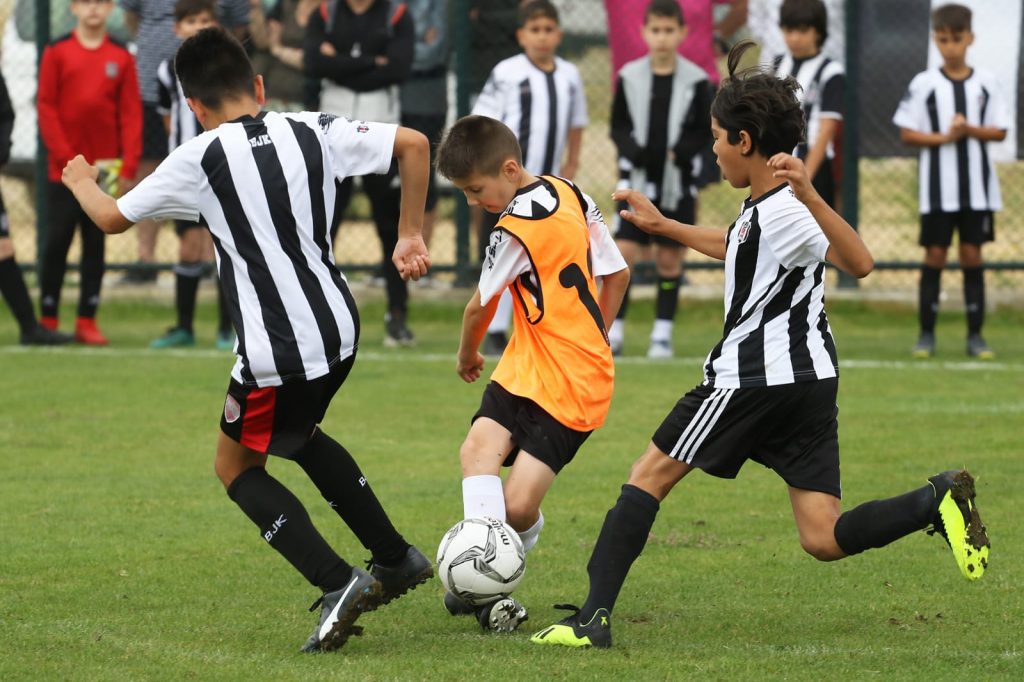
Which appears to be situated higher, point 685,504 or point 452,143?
point 452,143

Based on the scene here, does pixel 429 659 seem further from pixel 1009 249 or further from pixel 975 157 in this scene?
pixel 1009 249

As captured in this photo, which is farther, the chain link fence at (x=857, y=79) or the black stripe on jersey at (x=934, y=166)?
the chain link fence at (x=857, y=79)

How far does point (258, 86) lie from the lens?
14.6 feet

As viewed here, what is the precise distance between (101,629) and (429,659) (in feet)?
3.21

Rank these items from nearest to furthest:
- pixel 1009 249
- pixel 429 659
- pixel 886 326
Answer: pixel 429 659, pixel 886 326, pixel 1009 249

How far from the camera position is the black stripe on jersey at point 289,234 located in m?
4.25

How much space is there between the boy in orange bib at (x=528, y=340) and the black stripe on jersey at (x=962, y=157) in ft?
18.4

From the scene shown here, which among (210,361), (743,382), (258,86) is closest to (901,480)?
(743,382)

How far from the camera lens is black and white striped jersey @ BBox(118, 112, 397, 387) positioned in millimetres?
4230

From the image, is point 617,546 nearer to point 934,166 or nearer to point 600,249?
point 600,249

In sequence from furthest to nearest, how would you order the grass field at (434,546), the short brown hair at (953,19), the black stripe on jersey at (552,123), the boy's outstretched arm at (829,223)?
the black stripe on jersey at (552,123) → the short brown hair at (953,19) → the grass field at (434,546) → the boy's outstretched arm at (829,223)

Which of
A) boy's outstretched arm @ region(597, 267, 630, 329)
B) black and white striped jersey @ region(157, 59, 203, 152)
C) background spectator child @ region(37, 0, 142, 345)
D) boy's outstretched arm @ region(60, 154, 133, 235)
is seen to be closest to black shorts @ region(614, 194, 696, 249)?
black and white striped jersey @ region(157, 59, 203, 152)

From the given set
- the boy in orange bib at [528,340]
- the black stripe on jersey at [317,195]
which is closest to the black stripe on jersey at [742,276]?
the boy in orange bib at [528,340]

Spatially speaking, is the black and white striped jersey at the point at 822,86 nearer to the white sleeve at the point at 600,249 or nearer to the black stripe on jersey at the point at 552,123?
the black stripe on jersey at the point at 552,123
